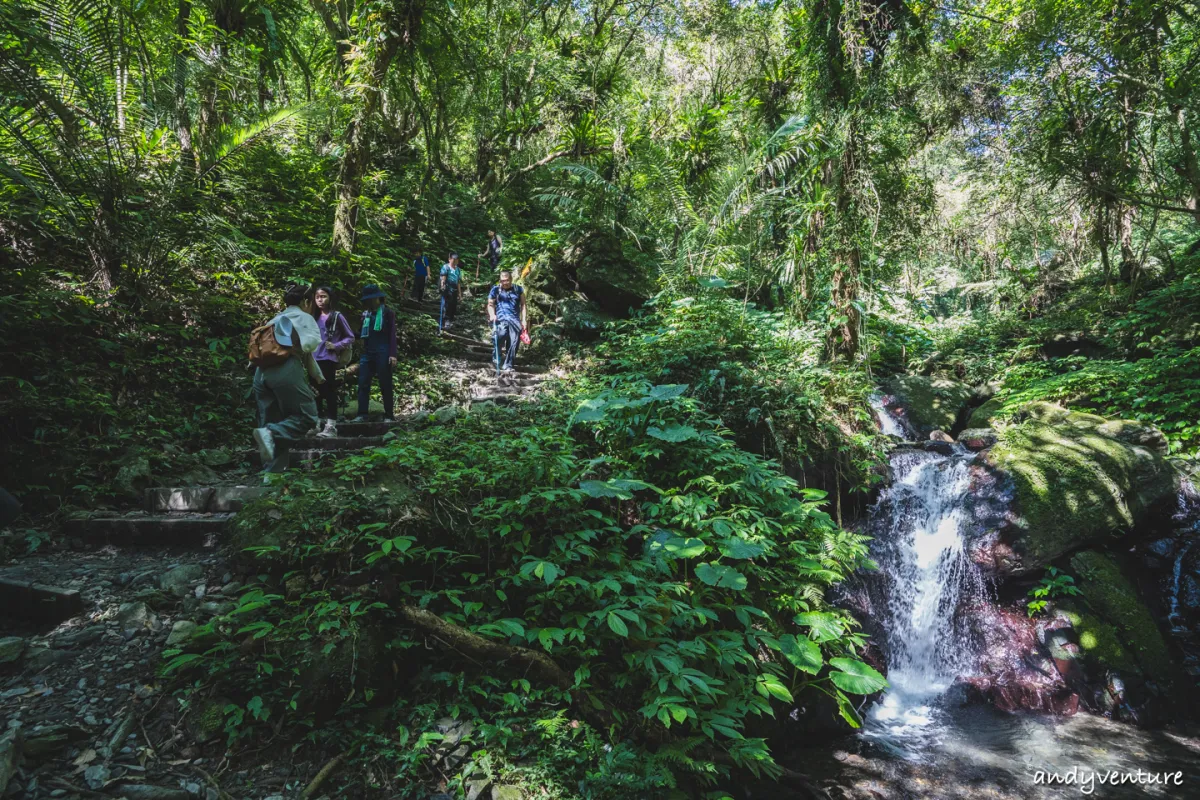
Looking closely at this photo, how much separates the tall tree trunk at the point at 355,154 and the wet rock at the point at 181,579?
588 centimetres

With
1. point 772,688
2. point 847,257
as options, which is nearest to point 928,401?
point 847,257

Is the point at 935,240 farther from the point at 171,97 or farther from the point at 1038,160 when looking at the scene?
the point at 171,97

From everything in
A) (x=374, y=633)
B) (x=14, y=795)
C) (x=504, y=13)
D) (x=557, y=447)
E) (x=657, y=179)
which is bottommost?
(x=14, y=795)

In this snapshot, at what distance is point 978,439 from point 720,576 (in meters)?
7.00

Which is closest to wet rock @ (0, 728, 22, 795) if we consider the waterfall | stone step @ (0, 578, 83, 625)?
stone step @ (0, 578, 83, 625)

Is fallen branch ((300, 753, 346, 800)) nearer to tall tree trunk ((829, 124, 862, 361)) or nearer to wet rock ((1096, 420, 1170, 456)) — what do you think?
tall tree trunk ((829, 124, 862, 361))

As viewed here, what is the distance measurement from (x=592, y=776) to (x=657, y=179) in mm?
10154

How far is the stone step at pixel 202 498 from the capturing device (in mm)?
4043

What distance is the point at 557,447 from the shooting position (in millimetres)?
4648

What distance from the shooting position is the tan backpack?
4.55 meters

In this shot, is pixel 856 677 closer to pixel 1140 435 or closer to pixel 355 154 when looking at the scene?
pixel 1140 435

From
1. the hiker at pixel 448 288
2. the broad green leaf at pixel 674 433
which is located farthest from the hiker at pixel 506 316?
the broad green leaf at pixel 674 433

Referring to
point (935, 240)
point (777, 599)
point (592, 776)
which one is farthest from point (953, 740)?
point (935, 240)

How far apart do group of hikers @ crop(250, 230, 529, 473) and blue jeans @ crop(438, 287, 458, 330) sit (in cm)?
189
